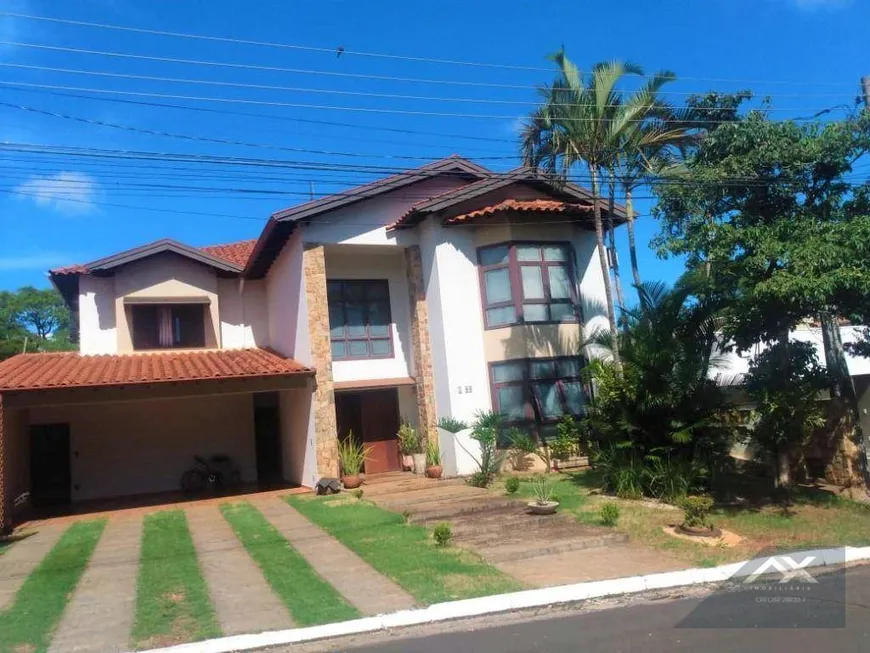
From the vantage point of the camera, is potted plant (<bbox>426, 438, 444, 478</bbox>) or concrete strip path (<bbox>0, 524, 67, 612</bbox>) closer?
concrete strip path (<bbox>0, 524, 67, 612</bbox>)

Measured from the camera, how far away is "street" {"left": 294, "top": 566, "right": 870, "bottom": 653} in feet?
18.2

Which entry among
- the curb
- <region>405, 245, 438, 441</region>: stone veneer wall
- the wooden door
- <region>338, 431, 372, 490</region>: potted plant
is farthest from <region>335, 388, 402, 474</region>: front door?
the curb

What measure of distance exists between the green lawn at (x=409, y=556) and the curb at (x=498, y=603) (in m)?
0.30

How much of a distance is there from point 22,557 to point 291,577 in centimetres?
479

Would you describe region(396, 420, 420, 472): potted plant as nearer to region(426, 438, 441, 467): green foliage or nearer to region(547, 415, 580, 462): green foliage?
region(426, 438, 441, 467): green foliage

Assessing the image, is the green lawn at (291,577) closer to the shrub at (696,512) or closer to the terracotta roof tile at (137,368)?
the terracotta roof tile at (137,368)

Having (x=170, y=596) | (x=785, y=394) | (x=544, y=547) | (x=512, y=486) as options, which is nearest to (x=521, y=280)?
(x=512, y=486)

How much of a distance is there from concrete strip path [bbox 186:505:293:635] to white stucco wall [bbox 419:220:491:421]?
562 cm

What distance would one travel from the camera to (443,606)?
23.1ft

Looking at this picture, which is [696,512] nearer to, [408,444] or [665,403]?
[665,403]

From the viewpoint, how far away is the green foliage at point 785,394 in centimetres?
1142

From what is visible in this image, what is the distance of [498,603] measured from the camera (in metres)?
7.16

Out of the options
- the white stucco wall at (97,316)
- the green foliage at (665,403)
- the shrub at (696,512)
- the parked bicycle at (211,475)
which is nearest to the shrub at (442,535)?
the shrub at (696,512)

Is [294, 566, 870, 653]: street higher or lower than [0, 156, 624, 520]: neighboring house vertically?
lower
